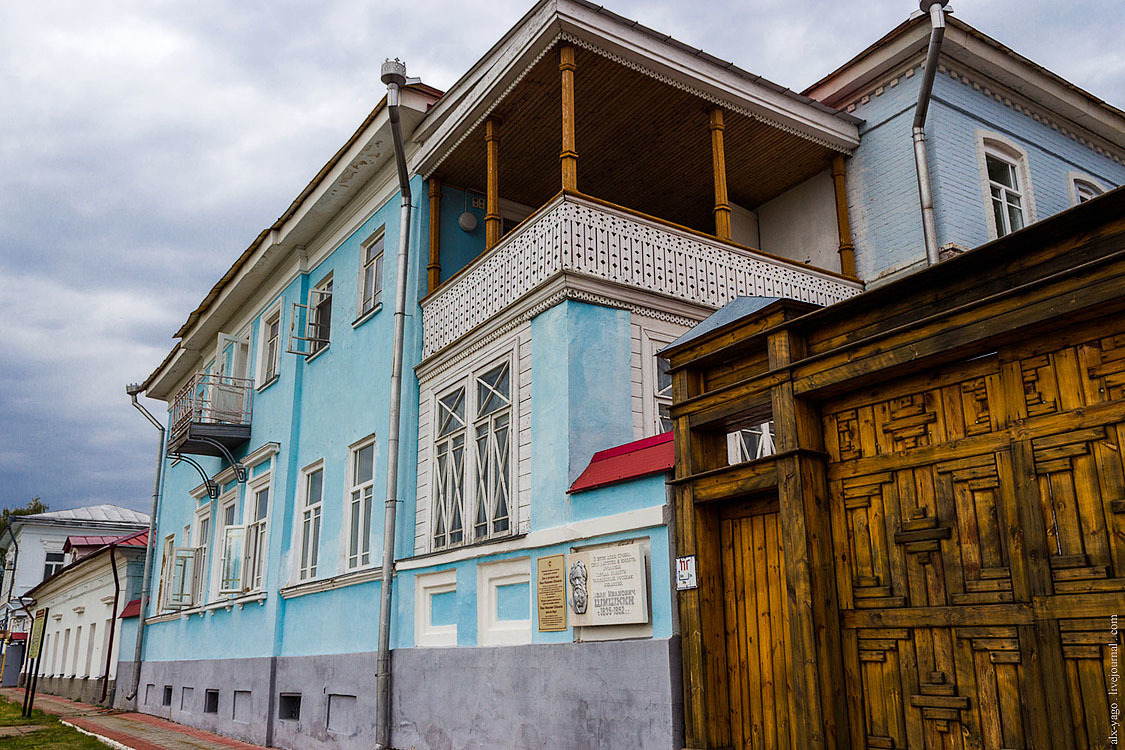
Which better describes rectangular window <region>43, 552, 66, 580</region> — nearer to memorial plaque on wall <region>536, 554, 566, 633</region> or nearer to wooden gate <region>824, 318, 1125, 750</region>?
memorial plaque on wall <region>536, 554, 566, 633</region>

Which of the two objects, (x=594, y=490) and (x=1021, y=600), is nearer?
(x=1021, y=600)

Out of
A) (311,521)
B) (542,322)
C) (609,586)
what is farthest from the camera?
(311,521)

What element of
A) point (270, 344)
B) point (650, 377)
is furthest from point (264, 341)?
point (650, 377)

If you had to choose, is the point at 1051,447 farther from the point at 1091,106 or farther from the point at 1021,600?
the point at 1091,106

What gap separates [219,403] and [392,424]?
8095 mm

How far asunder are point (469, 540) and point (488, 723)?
Answer: 6.80 feet

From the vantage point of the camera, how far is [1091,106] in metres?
13.9

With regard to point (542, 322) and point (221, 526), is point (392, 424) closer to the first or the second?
point (542, 322)

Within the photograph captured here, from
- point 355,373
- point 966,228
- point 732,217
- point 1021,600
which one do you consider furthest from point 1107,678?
point 355,373

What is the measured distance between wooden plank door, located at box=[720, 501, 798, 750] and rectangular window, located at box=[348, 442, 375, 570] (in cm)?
726

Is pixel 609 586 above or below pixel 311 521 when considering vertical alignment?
below

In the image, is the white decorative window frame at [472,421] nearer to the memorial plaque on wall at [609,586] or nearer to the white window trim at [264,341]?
the memorial plaque on wall at [609,586]

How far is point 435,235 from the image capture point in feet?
41.9

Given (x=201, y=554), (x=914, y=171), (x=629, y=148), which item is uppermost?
(x=629, y=148)
